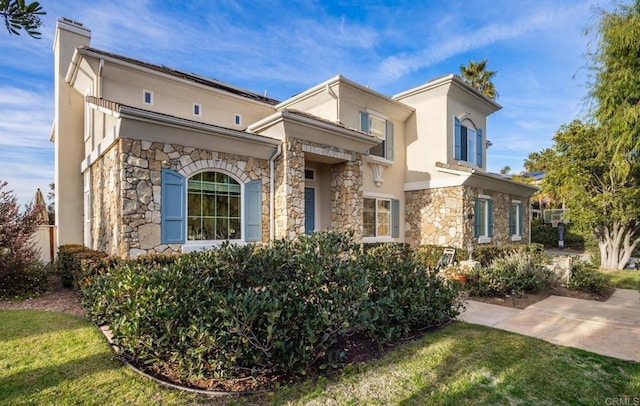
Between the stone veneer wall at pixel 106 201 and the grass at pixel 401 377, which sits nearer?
the grass at pixel 401 377

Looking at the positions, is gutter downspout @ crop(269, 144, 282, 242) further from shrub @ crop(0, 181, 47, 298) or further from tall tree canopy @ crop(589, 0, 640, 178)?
tall tree canopy @ crop(589, 0, 640, 178)

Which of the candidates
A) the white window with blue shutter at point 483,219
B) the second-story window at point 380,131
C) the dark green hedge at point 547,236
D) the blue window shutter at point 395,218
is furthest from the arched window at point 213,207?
the dark green hedge at point 547,236

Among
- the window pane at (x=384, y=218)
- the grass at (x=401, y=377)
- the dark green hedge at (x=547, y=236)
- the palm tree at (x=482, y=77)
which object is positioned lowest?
the dark green hedge at (x=547, y=236)

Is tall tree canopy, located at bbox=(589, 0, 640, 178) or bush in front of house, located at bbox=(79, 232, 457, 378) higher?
tall tree canopy, located at bbox=(589, 0, 640, 178)

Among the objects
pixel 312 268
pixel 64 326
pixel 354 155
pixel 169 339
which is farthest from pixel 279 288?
pixel 354 155

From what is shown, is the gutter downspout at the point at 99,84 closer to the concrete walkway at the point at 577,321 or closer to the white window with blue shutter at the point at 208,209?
the white window with blue shutter at the point at 208,209

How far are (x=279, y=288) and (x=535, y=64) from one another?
1324 centimetres

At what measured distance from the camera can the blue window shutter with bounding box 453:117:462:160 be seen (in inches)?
570

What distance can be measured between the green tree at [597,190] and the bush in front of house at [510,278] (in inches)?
286

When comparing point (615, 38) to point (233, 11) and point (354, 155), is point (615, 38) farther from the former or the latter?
point (233, 11)

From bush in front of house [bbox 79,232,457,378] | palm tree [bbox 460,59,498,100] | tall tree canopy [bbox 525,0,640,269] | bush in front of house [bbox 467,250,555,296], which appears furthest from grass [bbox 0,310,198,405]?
palm tree [bbox 460,59,498,100]

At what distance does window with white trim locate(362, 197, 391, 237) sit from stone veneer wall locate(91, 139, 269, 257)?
6.50 meters

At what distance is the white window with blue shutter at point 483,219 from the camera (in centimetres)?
1435

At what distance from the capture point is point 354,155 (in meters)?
12.2
